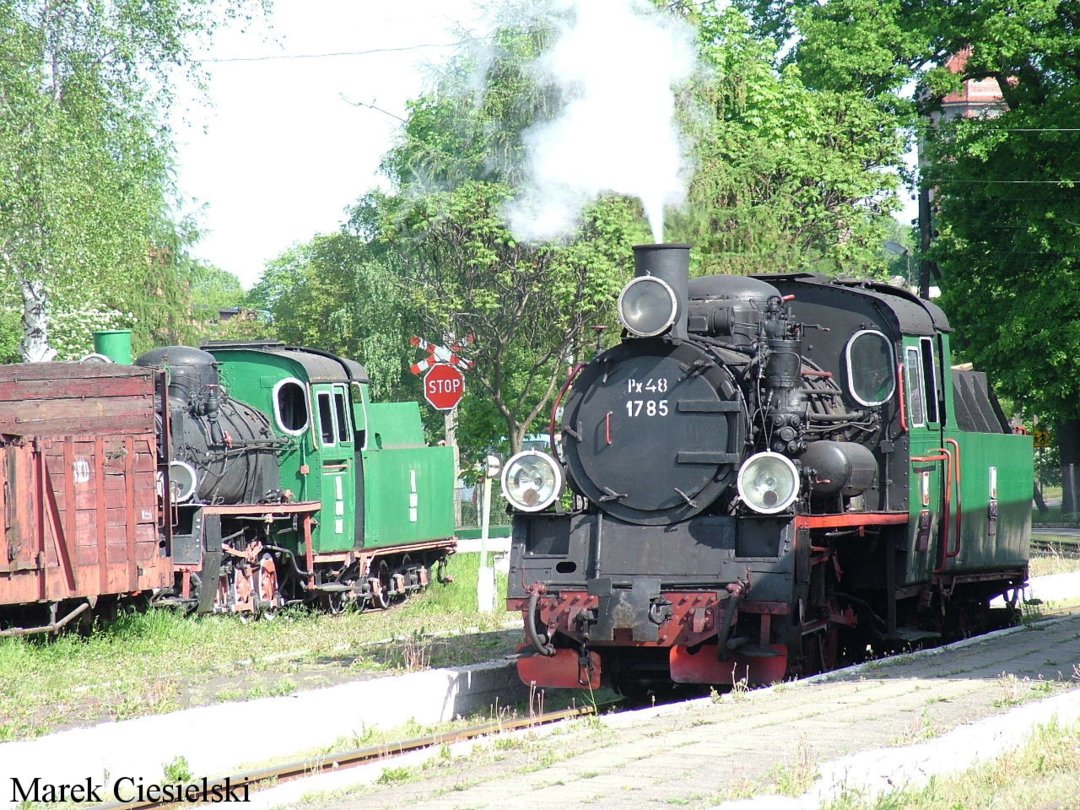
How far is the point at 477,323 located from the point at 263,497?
1006cm

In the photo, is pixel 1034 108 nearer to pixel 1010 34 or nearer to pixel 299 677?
pixel 1010 34

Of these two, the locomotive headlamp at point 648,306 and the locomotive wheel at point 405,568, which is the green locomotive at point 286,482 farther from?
the locomotive headlamp at point 648,306

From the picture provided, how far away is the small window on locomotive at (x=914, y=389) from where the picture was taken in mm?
11312

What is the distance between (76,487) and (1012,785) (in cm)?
864

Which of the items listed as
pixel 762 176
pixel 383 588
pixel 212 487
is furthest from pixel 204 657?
pixel 762 176

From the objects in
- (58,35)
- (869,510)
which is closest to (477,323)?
(58,35)

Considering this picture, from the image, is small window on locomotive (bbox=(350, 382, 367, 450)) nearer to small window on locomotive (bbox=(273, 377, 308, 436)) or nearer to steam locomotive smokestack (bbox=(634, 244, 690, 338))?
small window on locomotive (bbox=(273, 377, 308, 436))

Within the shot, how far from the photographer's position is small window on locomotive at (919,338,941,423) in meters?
11.7

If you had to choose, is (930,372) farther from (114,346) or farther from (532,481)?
(114,346)

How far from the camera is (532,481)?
1058 centimetres

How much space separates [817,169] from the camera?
23312 mm

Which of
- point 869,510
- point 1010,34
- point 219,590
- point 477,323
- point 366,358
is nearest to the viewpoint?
point 869,510

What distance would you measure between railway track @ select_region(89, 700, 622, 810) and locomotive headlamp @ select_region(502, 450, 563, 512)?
1.51 m

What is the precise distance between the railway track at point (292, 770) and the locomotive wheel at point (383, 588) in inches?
321
